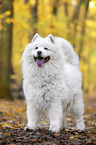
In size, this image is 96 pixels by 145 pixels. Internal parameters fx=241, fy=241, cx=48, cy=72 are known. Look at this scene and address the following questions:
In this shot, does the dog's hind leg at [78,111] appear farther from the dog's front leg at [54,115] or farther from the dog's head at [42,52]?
the dog's head at [42,52]

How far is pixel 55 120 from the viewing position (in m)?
5.38

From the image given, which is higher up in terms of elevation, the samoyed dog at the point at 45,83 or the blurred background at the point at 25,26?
the blurred background at the point at 25,26

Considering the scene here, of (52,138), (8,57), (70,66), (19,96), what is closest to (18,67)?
(19,96)

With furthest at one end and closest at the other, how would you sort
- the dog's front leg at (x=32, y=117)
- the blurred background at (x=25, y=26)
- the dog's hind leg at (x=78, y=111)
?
the blurred background at (x=25, y=26) < the dog's hind leg at (x=78, y=111) < the dog's front leg at (x=32, y=117)

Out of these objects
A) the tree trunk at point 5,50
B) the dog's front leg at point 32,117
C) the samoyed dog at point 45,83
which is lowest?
the dog's front leg at point 32,117

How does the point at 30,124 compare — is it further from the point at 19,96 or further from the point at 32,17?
the point at 32,17

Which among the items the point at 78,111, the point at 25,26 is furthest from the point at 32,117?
the point at 25,26

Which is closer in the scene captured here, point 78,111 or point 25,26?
point 78,111

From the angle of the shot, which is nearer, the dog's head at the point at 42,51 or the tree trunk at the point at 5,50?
the dog's head at the point at 42,51

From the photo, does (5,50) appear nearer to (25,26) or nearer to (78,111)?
(25,26)

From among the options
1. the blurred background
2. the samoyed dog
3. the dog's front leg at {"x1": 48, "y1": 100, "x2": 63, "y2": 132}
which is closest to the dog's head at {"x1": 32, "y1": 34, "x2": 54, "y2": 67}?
the samoyed dog

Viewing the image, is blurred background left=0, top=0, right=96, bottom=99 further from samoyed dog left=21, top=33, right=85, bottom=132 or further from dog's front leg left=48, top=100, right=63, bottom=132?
dog's front leg left=48, top=100, right=63, bottom=132

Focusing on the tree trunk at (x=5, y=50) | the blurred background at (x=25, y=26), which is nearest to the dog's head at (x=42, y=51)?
the blurred background at (x=25, y=26)

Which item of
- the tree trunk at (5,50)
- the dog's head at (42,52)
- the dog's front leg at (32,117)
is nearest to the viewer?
the dog's head at (42,52)
